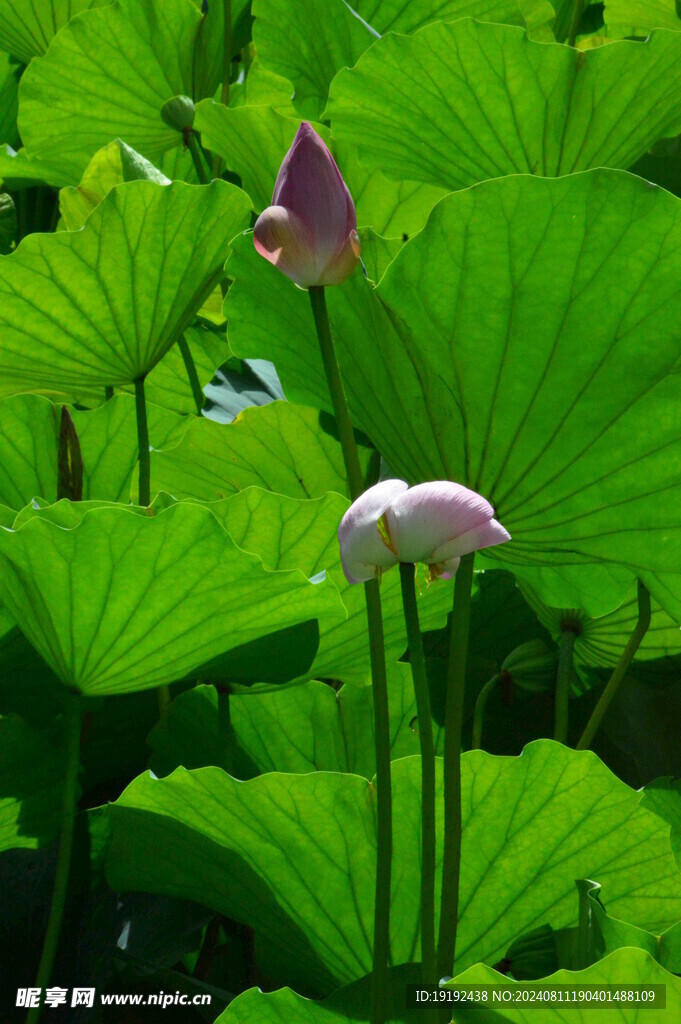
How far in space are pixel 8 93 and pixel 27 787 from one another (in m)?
1.07

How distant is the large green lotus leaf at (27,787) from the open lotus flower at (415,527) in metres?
0.32

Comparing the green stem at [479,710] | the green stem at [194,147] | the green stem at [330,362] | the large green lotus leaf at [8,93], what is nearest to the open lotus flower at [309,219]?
the green stem at [330,362]

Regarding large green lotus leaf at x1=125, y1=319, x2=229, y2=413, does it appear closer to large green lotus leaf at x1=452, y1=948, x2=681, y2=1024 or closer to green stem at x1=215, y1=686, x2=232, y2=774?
green stem at x1=215, y1=686, x2=232, y2=774

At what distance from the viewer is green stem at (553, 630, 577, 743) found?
0.76 metres

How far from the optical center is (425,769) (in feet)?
1.65

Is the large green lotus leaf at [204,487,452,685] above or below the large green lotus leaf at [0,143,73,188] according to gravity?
below

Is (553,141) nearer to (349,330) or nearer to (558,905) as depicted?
(349,330)

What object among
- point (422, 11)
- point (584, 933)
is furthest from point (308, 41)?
point (584, 933)

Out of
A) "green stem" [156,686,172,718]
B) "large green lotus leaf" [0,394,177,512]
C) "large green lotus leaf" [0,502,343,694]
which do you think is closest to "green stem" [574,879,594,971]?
"large green lotus leaf" [0,502,343,694]

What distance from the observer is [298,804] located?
0.58 meters

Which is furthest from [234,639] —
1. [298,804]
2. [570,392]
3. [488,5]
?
[488,5]

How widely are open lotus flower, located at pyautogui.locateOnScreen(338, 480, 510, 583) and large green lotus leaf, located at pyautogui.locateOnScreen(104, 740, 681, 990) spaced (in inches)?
6.9

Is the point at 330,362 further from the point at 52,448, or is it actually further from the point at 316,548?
the point at 52,448

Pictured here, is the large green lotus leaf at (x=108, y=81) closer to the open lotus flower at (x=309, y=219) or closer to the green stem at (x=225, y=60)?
the green stem at (x=225, y=60)
